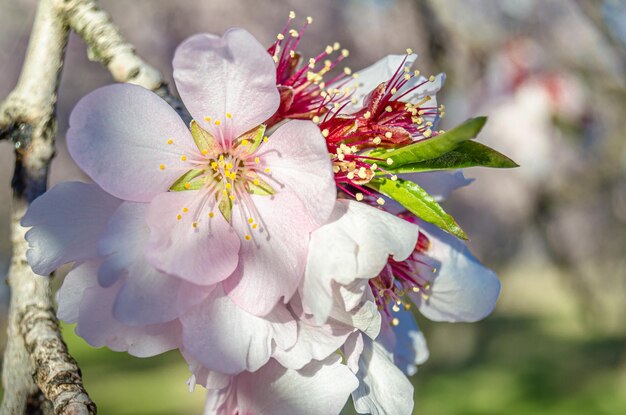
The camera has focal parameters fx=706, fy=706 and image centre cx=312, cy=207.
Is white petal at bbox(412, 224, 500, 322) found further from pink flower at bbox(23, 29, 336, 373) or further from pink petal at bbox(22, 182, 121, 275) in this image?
pink petal at bbox(22, 182, 121, 275)

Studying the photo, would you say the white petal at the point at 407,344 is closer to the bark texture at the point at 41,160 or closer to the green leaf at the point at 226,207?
the green leaf at the point at 226,207

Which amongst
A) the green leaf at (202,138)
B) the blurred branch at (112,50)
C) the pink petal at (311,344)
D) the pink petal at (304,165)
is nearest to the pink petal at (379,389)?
the pink petal at (311,344)

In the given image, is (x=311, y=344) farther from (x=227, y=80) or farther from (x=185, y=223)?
(x=227, y=80)

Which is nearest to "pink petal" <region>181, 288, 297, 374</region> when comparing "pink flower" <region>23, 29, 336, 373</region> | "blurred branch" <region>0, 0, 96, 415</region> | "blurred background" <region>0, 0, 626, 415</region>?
"pink flower" <region>23, 29, 336, 373</region>

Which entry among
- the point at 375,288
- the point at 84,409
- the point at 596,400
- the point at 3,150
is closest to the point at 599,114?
the point at 596,400

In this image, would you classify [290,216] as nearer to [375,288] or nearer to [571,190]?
[375,288]

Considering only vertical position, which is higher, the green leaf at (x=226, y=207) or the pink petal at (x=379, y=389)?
the green leaf at (x=226, y=207)
